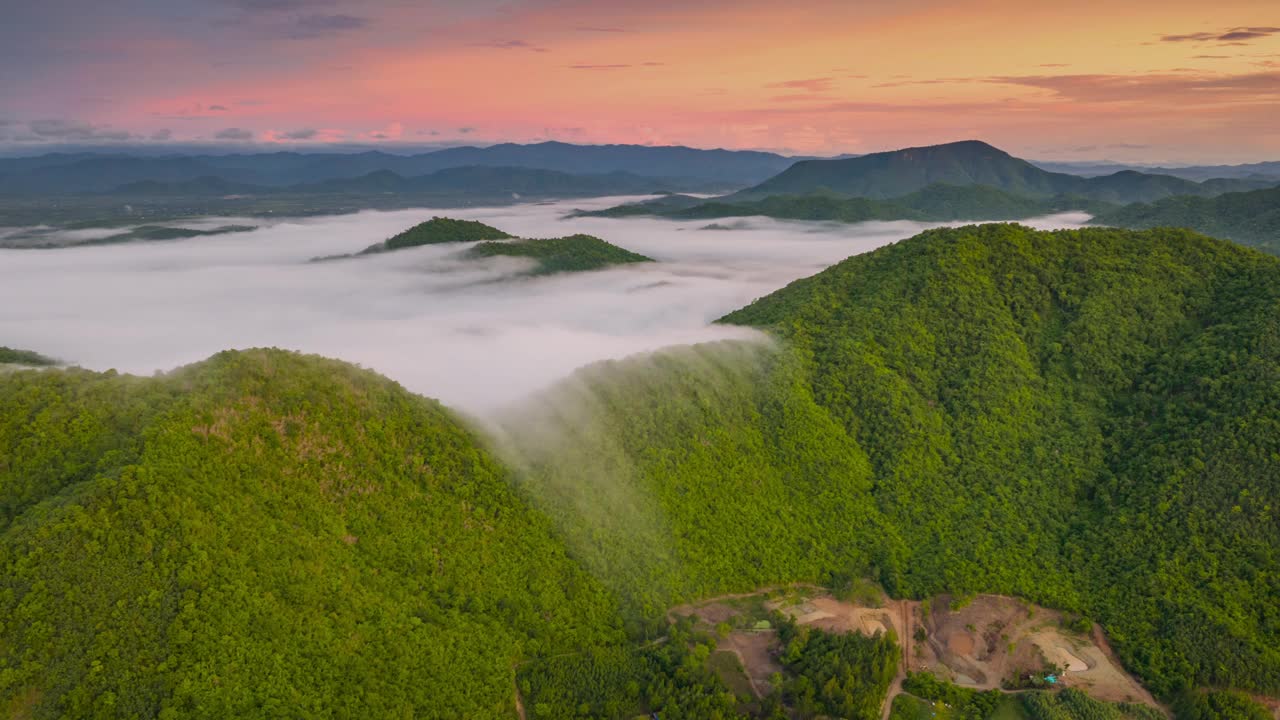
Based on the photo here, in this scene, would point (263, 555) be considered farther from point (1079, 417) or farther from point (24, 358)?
point (1079, 417)

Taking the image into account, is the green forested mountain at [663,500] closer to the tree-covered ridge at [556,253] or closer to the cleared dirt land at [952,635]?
the cleared dirt land at [952,635]

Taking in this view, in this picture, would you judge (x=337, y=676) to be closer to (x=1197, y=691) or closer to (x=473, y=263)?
(x=1197, y=691)

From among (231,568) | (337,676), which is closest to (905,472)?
(337,676)

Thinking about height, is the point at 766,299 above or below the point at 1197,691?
above

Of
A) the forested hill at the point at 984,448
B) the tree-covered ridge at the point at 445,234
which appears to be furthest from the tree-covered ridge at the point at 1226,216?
the tree-covered ridge at the point at 445,234

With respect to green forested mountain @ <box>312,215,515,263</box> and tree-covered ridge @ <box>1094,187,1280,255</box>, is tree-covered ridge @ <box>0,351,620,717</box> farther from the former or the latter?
tree-covered ridge @ <box>1094,187,1280,255</box>
